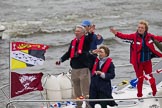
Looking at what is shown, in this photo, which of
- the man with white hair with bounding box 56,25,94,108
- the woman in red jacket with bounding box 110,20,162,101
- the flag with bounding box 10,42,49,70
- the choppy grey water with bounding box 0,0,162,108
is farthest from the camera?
the choppy grey water with bounding box 0,0,162,108

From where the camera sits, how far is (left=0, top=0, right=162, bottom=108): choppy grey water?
24.4 m

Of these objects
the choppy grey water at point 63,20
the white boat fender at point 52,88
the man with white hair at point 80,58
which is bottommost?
the white boat fender at point 52,88

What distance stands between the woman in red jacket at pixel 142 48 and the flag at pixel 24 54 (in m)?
1.42

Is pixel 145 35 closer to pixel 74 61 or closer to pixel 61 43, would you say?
pixel 74 61

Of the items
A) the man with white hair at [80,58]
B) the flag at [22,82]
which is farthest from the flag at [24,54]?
the man with white hair at [80,58]

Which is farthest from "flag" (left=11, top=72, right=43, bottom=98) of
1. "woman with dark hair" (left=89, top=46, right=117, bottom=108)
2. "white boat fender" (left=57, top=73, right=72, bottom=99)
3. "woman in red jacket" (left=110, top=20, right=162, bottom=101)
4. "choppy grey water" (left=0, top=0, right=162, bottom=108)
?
"choppy grey water" (left=0, top=0, right=162, bottom=108)

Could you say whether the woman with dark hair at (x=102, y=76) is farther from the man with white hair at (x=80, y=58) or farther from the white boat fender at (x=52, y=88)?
the white boat fender at (x=52, y=88)

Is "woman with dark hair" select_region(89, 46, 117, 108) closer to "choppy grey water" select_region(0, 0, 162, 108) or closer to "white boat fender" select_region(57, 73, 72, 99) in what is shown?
"white boat fender" select_region(57, 73, 72, 99)

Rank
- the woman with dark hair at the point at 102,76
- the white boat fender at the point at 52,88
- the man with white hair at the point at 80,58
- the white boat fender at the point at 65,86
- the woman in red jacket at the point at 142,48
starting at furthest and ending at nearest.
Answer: the white boat fender at the point at 65,86
the white boat fender at the point at 52,88
the man with white hair at the point at 80,58
the woman in red jacket at the point at 142,48
the woman with dark hair at the point at 102,76

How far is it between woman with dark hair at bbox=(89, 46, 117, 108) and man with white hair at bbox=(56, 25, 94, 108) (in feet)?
1.77

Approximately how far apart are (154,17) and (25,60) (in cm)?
2417

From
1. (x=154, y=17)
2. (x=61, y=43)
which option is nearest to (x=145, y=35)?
(x=61, y=43)

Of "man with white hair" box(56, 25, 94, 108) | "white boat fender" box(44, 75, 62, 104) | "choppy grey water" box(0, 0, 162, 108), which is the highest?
"choppy grey water" box(0, 0, 162, 108)

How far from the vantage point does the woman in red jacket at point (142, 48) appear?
382 inches
